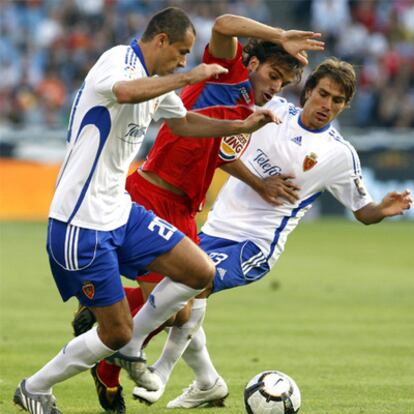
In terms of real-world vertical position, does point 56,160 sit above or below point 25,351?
below

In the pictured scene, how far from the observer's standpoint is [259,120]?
7289mm

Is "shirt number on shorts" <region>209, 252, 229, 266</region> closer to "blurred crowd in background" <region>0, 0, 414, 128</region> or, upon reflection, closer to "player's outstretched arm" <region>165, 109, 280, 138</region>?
"player's outstretched arm" <region>165, 109, 280, 138</region>

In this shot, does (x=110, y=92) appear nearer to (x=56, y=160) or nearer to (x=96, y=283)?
(x=96, y=283)

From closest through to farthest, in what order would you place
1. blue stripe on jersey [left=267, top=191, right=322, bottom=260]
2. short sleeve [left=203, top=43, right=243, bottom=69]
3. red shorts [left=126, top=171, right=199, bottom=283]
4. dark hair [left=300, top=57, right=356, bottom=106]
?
short sleeve [left=203, top=43, right=243, bottom=69], red shorts [left=126, top=171, right=199, bottom=283], dark hair [left=300, top=57, right=356, bottom=106], blue stripe on jersey [left=267, top=191, right=322, bottom=260]

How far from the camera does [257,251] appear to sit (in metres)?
8.61

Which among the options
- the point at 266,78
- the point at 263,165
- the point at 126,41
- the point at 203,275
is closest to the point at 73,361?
the point at 203,275

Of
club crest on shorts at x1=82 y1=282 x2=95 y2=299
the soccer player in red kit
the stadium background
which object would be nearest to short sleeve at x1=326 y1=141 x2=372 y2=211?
the soccer player in red kit

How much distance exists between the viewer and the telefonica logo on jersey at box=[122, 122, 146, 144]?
694 cm

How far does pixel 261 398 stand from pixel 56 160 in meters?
18.2

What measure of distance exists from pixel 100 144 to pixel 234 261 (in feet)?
6.54

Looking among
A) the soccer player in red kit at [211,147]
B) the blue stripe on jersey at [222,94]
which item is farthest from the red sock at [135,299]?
the blue stripe on jersey at [222,94]

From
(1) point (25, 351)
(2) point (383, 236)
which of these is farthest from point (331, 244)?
(1) point (25, 351)

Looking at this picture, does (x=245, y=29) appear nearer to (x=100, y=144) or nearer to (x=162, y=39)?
(x=162, y=39)

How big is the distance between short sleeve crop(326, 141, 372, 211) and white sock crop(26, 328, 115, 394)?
8.28 ft
